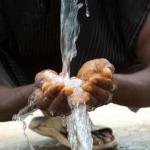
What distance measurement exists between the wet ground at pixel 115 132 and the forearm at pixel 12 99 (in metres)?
0.40

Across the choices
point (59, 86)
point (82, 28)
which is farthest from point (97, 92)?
point (82, 28)

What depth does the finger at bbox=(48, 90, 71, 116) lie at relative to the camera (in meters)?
2.26

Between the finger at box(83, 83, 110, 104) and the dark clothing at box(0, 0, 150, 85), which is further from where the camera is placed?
the dark clothing at box(0, 0, 150, 85)

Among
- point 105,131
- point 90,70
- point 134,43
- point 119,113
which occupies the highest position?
point 90,70

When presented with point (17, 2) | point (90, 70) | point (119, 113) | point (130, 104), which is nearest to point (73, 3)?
point (17, 2)

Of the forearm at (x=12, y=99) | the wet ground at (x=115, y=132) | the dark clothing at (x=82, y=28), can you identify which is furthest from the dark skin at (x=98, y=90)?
the wet ground at (x=115, y=132)

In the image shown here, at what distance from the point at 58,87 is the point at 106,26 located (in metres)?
0.93

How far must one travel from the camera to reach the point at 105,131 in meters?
3.16

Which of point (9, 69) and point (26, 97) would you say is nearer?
point (26, 97)

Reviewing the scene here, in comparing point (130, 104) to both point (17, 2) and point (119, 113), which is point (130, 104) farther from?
point (119, 113)

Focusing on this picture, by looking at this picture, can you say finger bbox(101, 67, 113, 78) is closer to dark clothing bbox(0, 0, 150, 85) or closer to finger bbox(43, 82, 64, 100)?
finger bbox(43, 82, 64, 100)

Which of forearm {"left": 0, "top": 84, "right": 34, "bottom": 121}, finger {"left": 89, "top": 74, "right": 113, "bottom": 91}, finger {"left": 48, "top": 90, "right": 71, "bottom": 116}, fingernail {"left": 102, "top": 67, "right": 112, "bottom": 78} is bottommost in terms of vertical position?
forearm {"left": 0, "top": 84, "right": 34, "bottom": 121}

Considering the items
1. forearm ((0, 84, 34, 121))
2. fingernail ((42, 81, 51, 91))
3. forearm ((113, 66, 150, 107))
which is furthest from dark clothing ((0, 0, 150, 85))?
fingernail ((42, 81, 51, 91))

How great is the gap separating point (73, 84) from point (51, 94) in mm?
87
